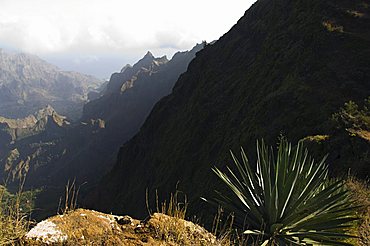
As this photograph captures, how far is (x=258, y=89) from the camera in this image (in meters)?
31.4

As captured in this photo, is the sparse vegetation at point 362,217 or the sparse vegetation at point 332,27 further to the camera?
the sparse vegetation at point 332,27

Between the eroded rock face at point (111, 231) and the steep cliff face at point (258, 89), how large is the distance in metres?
10.8

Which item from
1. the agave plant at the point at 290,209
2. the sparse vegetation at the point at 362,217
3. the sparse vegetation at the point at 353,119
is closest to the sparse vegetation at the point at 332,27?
the sparse vegetation at the point at 353,119

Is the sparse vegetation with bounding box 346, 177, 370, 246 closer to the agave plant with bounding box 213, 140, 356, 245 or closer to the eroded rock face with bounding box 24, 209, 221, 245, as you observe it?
the agave plant with bounding box 213, 140, 356, 245

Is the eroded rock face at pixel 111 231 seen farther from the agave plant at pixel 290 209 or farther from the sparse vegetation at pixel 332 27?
the sparse vegetation at pixel 332 27

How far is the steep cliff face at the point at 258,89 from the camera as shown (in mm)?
21578

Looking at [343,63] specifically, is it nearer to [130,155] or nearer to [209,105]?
[209,105]

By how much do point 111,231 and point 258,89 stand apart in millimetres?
29196

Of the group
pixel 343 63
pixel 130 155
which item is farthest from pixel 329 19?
pixel 130 155

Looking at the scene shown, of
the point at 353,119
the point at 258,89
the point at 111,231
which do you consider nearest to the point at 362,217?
the point at 111,231

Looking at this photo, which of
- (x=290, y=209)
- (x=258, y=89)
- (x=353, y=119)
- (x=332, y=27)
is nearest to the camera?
(x=290, y=209)

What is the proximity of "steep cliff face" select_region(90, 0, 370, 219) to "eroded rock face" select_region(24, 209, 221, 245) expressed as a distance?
10800 mm

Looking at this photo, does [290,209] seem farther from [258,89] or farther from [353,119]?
[258,89]

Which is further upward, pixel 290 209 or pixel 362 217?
pixel 290 209
